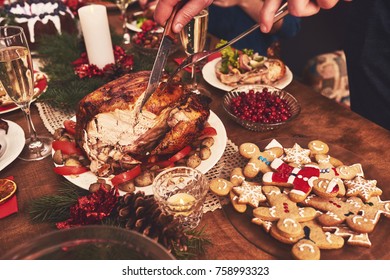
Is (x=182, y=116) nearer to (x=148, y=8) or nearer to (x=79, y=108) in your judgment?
(x=79, y=108)

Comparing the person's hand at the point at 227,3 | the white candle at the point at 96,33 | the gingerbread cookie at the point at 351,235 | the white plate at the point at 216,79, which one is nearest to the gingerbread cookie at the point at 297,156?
the gingerbread cookie at the point at 351,235

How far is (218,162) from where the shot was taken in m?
1.21

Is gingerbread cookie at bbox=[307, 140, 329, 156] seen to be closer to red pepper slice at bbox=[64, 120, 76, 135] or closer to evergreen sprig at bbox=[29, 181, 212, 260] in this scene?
evergreen sprig at bbox=[29, 181, 212, 260]

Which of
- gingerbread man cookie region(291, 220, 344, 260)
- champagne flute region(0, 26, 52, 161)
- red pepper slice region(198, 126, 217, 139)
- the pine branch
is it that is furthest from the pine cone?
champagne flute region(0, 26, 52, 161)

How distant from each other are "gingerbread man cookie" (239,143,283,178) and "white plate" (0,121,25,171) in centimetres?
71

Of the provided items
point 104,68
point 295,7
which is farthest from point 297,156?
point 104,68

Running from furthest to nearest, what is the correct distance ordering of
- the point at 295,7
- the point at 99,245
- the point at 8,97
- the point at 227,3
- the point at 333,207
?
the point at 227,3 → the point at 8,97 → the point at 295,7 → the point at 333,207 → the point at 99,245

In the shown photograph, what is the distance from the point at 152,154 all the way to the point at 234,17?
5.59ft

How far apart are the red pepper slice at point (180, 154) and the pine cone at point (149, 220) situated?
0.73ft

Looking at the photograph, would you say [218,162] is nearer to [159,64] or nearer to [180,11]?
[159,64]

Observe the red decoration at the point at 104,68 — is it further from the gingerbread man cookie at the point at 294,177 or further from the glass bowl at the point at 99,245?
the glass bowl at the point at 99,245

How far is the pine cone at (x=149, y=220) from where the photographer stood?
848 millimetres

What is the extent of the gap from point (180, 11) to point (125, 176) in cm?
56

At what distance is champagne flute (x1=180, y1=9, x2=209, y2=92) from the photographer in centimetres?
146
